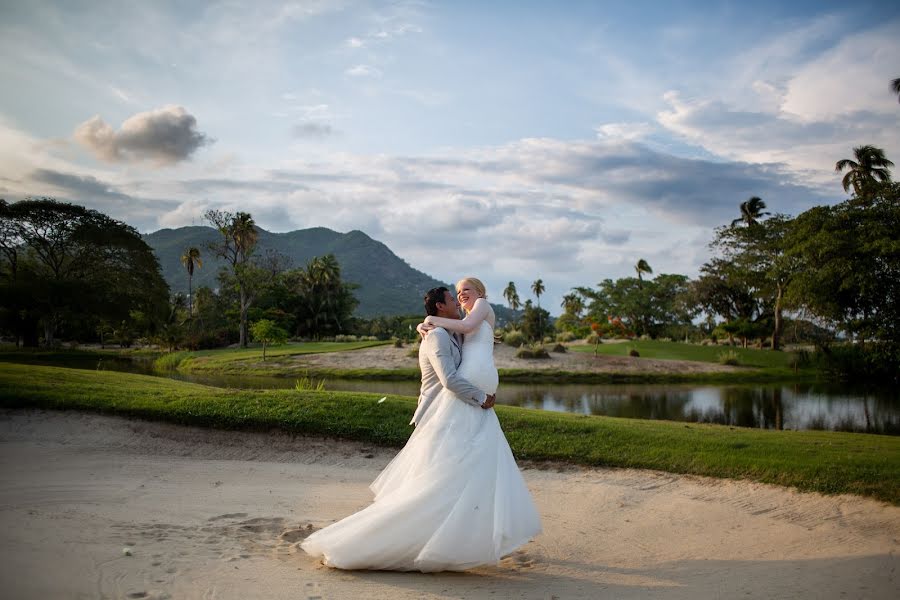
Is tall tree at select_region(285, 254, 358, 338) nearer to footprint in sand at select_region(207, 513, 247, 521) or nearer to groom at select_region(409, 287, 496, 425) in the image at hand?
footprint in sand at select_region(207, 513, 247, 521)

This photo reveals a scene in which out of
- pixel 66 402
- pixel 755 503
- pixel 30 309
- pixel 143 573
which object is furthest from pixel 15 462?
pixel 30 309

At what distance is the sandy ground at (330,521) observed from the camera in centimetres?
496

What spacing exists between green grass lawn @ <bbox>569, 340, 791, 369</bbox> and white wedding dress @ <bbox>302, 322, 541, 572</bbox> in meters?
39.3

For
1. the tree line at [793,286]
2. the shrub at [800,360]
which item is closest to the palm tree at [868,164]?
the tree line at [793,286]

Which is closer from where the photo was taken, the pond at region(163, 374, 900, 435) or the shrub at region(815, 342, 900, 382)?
the pond at region(163, 374, 900, 435)

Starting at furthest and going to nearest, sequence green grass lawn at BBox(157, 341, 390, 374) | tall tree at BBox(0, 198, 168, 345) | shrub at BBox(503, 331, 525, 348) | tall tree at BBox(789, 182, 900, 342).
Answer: shrub at BBox(503, 331, 525, 348)
tall tree at BBox(0, 198, 168, 345)
green grass lawn at BBox(157, 341, 390, 374)
tall tree at BBox(789, 182, 900, 342)

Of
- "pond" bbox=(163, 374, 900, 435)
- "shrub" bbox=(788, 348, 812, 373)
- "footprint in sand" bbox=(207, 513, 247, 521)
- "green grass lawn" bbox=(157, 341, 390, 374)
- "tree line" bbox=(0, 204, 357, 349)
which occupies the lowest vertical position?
"pond" bbox=(163, 374, 900, 435)

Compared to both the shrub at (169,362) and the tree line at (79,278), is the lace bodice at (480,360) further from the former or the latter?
the tree line at (79,278)

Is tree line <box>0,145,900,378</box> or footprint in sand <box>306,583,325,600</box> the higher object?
tree line <box>0,145,900,378</box>

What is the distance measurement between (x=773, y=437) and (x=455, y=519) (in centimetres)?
877

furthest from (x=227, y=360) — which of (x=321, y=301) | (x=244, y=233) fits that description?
(x=321, y=301)

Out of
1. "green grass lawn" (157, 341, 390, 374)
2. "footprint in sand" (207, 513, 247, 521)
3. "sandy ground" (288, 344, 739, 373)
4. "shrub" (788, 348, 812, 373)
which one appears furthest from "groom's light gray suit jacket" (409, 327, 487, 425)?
"shrub" (788, 348, 812, 373)

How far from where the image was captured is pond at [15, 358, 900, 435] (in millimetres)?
20703

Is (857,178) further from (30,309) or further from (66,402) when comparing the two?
(30,309)
